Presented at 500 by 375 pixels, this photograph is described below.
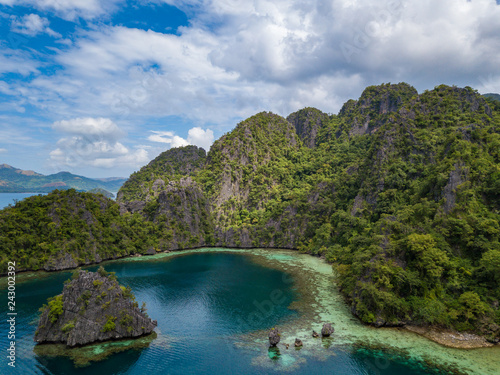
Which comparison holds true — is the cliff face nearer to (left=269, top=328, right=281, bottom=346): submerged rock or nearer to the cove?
the cove

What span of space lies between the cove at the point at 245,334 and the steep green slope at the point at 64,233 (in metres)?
5.18

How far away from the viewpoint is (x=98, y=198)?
87.8 metres

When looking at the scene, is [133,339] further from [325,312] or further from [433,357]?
[433,357]

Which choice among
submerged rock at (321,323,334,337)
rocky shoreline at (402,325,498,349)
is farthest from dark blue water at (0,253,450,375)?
rocky shoreline at (402,325,498,349)

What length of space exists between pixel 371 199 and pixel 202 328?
5363cm

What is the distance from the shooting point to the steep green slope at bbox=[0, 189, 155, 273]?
6562cm

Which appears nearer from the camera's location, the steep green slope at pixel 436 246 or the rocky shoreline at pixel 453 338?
the rocky shoreline at pixel 453 338

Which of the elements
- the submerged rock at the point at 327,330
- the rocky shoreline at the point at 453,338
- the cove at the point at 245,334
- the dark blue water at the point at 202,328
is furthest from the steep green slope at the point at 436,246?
the dark blue water at the point at 202,328

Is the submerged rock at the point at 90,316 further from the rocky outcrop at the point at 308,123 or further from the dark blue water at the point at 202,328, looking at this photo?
the rocky outcrop at the point at 308,123

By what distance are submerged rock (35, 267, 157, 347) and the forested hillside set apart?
31380mm

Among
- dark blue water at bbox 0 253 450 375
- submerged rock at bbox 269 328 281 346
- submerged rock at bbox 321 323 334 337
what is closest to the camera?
dark blue water at bbox 0 253 450 375

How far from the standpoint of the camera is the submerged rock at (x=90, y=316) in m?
35.1

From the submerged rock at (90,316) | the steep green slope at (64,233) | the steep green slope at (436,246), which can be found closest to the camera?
the submerged rock at (90,316)

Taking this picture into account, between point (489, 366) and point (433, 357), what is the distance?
16.2ft
